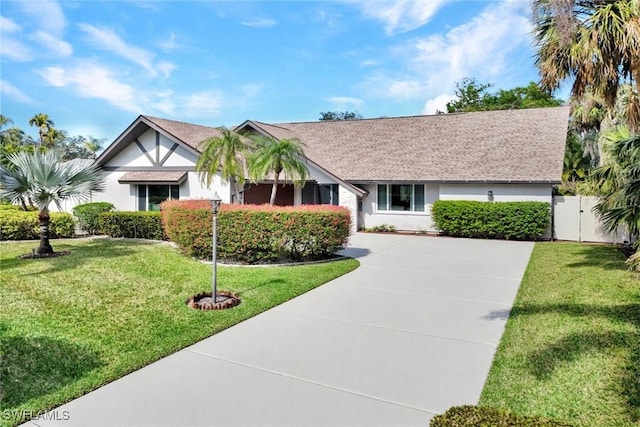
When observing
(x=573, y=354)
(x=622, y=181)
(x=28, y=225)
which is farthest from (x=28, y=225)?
(x=622, y=181)

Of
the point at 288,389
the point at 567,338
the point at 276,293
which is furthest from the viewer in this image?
the point at 276,293

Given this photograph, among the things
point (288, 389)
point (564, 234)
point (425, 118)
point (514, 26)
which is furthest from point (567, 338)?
point (425, 118)

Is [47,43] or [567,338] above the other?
[47,43]

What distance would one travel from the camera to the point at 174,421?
3639 millimetres

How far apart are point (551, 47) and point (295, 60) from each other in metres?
12.6

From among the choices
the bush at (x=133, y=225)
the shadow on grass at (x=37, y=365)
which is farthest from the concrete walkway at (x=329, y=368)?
the bush at (x=133, y=225)

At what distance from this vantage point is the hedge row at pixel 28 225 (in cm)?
1500

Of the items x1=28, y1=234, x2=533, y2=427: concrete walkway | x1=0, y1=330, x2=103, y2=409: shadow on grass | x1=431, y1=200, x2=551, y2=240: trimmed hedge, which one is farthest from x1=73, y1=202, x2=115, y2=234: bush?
x1=431, y1=200, x2=551, y2=240: trimmed hedge

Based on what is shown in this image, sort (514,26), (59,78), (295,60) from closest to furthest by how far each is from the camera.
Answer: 1. (514,26)
2. (59,78)
3. (295,60)

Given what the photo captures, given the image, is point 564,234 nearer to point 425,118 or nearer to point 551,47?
point 551,47

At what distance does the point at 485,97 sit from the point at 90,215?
38.4 metres

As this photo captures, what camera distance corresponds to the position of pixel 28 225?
604 inches

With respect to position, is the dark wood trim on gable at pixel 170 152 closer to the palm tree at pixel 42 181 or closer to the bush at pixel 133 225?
the bush at pixel 133 225

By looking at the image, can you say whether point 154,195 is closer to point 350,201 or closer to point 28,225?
point 28,225
